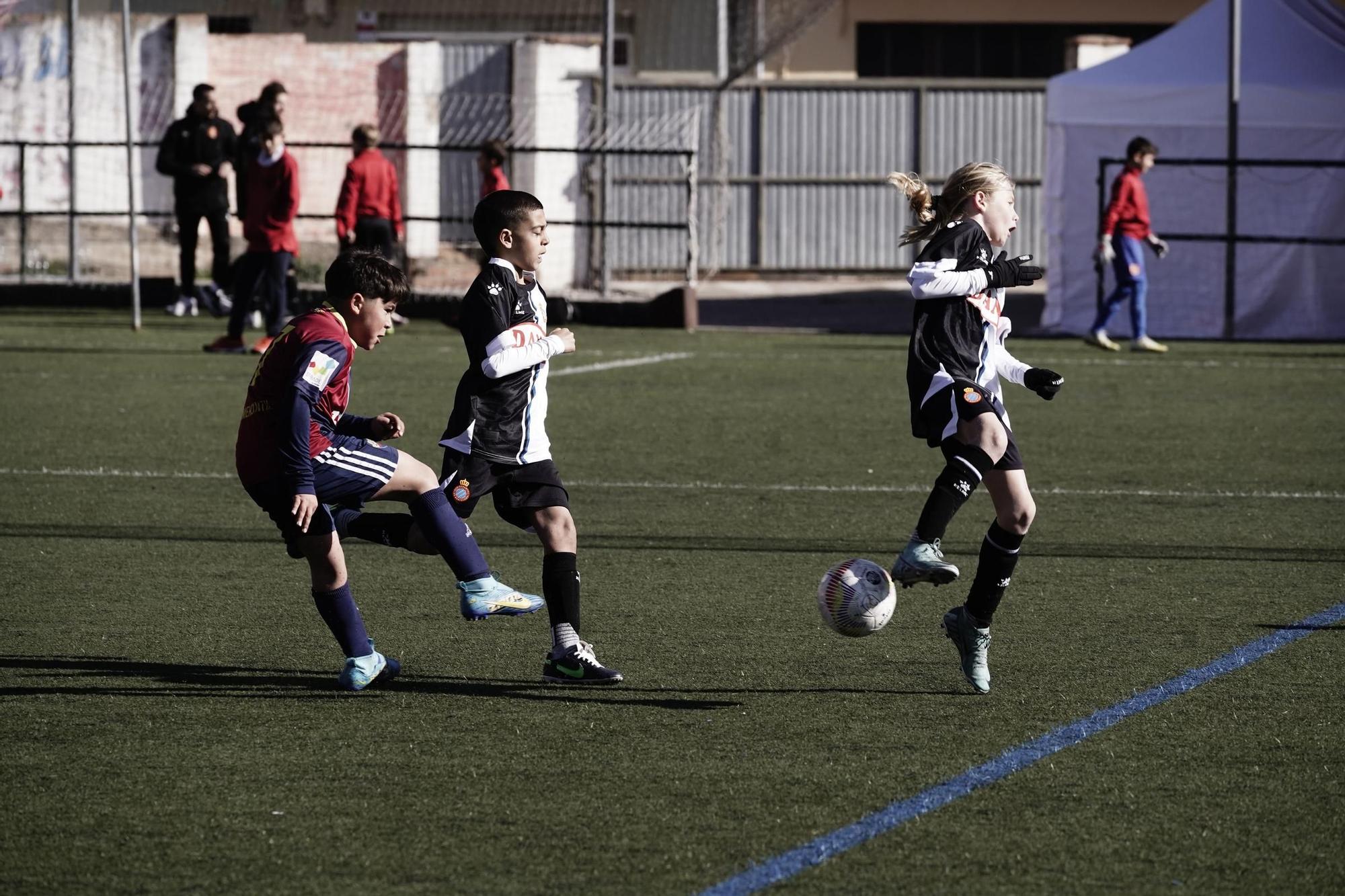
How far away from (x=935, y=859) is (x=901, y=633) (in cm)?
237

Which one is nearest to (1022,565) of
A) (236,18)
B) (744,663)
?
(744,663)

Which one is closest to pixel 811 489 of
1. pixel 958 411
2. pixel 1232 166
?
pixel 958 411

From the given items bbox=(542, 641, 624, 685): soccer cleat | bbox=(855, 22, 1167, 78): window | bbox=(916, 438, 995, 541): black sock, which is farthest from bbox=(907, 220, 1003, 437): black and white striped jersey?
bbox=(855, 22, 1167, 78): window

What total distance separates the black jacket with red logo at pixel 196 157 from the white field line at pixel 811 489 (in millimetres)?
9303

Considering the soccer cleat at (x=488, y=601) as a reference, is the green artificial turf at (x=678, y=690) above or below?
below

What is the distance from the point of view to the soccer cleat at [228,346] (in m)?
15.6

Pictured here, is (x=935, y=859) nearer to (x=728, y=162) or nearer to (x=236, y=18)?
(x=728, y=162)

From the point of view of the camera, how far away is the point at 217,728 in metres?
5.18

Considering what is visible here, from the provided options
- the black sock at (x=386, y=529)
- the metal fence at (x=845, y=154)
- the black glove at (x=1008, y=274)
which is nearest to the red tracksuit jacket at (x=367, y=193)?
the metal fence at (x=845, y=154)

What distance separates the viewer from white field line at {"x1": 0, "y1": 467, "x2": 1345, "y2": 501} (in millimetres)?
9445

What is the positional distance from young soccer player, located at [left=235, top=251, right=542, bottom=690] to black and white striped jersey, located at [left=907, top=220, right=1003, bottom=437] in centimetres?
136

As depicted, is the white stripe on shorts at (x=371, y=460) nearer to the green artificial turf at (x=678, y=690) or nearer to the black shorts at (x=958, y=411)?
the green artificial turf at (x=678, y=690)

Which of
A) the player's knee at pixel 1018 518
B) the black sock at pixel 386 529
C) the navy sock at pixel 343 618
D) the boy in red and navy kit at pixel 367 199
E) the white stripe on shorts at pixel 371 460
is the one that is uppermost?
the boy in red and navy kit at pixel 367 199

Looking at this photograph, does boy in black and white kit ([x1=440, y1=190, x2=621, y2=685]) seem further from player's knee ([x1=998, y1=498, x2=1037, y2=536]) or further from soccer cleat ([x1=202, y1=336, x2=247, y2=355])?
soccer cleat ([x1=202, y1=336, x2=247, y2=355])
